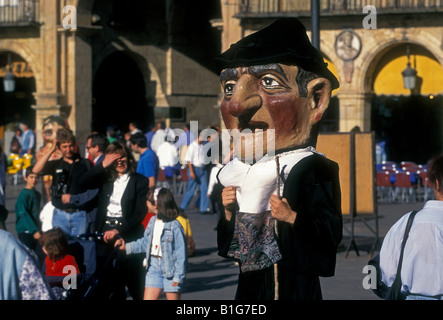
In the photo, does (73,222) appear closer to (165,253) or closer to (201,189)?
(165,253)

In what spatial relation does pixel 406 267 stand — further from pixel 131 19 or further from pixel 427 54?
pixel 131 19

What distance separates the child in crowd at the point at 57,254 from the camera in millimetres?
8180

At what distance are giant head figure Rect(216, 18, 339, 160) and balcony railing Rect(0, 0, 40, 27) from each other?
75.1 feet

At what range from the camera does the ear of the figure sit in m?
4.85

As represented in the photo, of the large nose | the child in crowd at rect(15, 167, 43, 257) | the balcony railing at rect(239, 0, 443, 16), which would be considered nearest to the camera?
the large nose

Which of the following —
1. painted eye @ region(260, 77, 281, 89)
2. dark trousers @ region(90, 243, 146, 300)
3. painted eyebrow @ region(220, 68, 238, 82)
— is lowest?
dark trousers @ region(90, 243, 146, 300)

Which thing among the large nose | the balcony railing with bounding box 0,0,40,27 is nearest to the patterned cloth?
the large nose

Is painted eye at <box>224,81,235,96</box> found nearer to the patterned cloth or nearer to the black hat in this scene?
the black hat

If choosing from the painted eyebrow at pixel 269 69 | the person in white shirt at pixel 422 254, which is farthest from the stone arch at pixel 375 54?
the painted eyebrow at pixel 269 69

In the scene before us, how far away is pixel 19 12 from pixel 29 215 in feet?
60.0

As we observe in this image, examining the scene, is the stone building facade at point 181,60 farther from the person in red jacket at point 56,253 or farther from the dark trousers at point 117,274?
the person in red jacket at point 56,253

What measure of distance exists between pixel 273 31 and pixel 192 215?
13717 millimetres

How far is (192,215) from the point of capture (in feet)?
60.8
